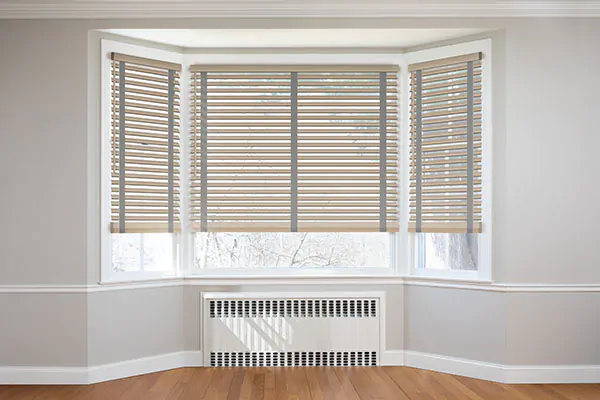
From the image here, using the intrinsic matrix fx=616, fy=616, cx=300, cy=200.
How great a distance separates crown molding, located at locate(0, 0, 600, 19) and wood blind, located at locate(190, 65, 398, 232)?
567mm

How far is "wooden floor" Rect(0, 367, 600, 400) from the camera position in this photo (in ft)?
13.2

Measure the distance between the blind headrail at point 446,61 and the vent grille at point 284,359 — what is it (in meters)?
2.28

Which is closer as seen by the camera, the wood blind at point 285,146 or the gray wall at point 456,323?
the gray wall at point 456,323

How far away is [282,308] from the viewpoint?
4.80m

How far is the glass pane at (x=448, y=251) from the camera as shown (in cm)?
455

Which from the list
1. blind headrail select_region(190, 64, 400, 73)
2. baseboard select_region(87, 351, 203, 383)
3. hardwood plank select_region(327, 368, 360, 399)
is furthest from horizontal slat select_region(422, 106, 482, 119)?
baseboard select_region(87, 351, 203, 383)

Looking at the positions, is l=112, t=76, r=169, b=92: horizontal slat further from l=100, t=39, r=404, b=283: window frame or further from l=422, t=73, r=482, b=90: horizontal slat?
l=422, t=73, r=482, b=90: horizontal slat

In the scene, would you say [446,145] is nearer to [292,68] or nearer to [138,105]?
[292,68]

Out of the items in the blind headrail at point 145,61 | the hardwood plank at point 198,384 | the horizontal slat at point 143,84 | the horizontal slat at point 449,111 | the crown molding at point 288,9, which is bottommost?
the hardwood plank at point 198,384
